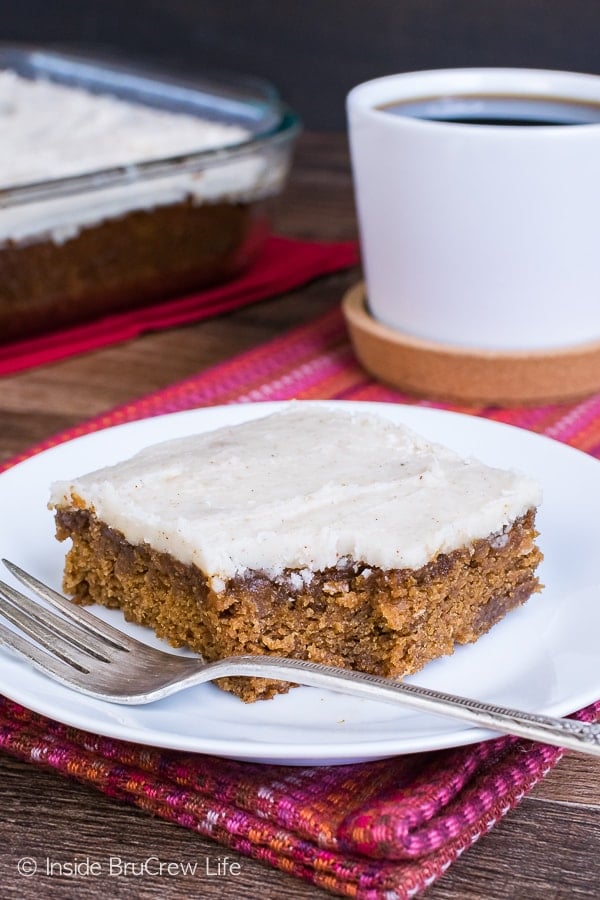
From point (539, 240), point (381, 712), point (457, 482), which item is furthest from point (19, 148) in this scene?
point (381, 712)

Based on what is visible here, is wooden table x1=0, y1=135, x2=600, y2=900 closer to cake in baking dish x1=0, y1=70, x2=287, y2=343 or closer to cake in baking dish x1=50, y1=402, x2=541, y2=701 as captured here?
cake in baking dish x1=50, y1=402, x2=541, y2=701

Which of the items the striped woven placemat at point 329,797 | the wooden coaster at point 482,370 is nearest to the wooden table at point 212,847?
the striped woven placemat at point 329,797

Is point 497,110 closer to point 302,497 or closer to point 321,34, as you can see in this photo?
point 302,497

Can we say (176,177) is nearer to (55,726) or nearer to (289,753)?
(55,726)

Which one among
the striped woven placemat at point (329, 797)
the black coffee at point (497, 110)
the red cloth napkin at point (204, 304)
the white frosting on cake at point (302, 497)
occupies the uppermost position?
the black coffee at point (497, 110)

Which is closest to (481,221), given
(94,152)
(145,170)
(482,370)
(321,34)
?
(482,370)

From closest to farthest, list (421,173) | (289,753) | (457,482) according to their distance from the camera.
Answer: (289,753), (457,482), (421,173)

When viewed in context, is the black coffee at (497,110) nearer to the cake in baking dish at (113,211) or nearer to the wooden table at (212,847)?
the cake in baking dish at (113,211)
